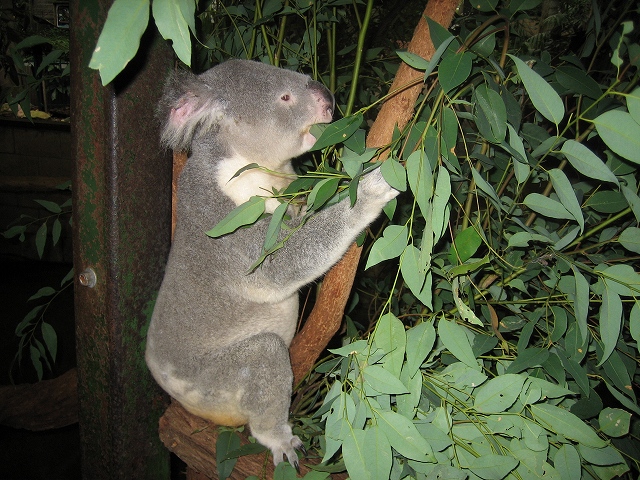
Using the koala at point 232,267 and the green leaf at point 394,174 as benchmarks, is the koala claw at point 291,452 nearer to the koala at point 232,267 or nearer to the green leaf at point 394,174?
the koala at point 232,267

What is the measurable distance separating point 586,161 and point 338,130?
501 millimetres

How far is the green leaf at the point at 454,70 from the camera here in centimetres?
80

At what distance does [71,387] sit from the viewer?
2.21m

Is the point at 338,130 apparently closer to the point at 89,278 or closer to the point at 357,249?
the point at 357,249

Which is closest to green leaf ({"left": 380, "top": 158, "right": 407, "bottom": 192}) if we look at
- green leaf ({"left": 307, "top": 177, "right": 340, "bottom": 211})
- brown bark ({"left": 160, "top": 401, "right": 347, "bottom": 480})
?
green leaf ({"left": 307, "top": 177, "right": 340, "bottom": 211})

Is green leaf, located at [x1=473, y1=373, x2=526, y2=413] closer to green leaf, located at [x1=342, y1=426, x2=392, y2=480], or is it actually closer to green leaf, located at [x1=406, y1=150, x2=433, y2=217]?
green leaf, located at [x1=342, y1=426, x2=392, y2=480]

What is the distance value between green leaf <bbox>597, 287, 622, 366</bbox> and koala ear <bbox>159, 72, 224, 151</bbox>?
1.20 m

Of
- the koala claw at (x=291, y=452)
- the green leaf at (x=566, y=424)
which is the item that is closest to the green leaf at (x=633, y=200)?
the green leaf at (x=566, y=424)

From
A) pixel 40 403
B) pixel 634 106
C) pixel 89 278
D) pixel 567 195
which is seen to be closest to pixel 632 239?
pixel 567 195

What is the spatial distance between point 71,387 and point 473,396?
1.99 metres

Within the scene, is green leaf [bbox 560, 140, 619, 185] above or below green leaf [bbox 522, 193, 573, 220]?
above

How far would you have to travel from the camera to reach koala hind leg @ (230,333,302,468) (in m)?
1.52

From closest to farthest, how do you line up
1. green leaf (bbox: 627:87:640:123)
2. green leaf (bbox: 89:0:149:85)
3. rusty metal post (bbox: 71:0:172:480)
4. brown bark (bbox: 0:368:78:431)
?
1. green leaf (bbox: 89:0:149:85)
2. green leaf (bbox: 627:87:640:123)
3. rusty metal post (bbox: 71:0:172:480)
4. brown bark (bbox: 0:368:78:431)

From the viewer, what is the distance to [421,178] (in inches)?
32.9
